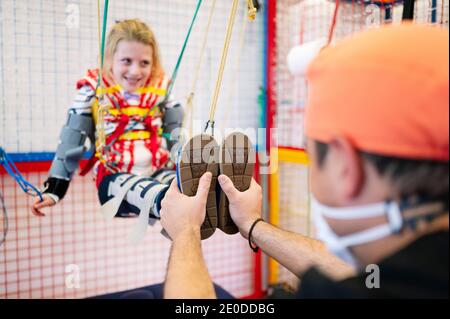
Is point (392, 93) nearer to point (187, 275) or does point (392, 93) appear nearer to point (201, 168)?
point (187, 275)

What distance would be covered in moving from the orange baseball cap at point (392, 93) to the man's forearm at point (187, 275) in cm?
33

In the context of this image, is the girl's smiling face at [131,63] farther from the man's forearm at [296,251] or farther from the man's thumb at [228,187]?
the man's forearm at [296,251]

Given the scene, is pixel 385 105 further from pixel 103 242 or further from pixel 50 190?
pixel 103 242

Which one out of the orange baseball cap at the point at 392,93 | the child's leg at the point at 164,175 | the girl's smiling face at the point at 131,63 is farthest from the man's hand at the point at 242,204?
the girl's smiling face at the point at 131,63

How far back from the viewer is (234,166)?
1.09 metres

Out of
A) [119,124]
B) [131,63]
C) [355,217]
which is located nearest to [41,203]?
[119,124]

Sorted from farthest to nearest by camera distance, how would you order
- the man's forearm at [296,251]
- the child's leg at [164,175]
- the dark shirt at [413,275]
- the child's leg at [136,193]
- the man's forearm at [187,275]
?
the child's leg at [164,175] < the child's leg at [136,193] < the man's forearm at [296,251] < the man's forearm at [187,275] < the dark shirt at [413,275]

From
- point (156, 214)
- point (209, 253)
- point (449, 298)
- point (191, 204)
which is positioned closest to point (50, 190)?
point (156, 214)

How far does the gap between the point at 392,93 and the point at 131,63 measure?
117cm

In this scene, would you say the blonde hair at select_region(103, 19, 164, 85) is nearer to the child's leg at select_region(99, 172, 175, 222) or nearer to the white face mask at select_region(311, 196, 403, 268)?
the child's leg at select_region(99, 172, 175, 222)

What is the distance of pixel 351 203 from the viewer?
59 cm

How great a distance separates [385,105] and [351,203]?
0.46 feet

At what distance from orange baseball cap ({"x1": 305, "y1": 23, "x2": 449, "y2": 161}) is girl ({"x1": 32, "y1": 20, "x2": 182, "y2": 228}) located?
3.09 ft

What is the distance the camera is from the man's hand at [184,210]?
95 cm
